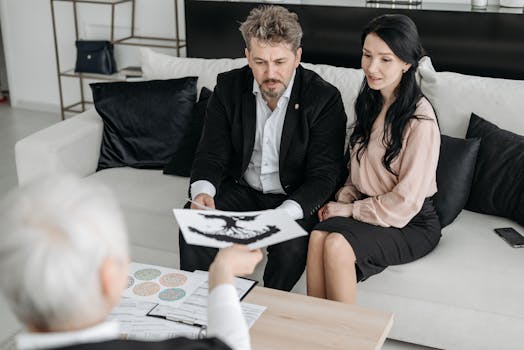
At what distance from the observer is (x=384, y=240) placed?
90.4 inches

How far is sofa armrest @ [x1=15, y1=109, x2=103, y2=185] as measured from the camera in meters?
2.95

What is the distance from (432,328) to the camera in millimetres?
2328

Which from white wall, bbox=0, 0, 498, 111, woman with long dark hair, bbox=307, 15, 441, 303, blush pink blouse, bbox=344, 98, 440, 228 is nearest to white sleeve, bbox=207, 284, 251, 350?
woman with long dark hair, bbox=307, 15, 441, 303

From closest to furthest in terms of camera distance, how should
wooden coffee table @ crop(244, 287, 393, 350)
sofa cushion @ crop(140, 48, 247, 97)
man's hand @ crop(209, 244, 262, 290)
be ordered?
man's hand @ crop(209, 244, 262, 290) < wooden coffee table @ crop(244, 287, 393, 350) < sofa cushion @ crop(140, 48, 247, 97)

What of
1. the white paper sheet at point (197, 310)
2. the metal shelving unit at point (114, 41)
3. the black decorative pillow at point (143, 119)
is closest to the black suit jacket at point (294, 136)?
the black decorative pillow at point (143, 119)

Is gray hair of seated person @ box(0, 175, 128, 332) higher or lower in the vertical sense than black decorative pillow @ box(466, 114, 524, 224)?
higher

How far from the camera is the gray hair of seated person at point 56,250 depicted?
38.4 inches

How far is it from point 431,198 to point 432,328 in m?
0.46

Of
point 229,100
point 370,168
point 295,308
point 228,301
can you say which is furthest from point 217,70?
point 228,301

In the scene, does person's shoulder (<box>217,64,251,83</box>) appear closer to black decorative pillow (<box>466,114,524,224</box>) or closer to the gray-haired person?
black decorative pillow (<box>466,114,524,224</box>)

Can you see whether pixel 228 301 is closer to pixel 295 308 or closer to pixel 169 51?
pixel 295 308

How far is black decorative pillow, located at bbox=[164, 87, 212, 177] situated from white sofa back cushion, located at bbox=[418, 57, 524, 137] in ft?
3.13

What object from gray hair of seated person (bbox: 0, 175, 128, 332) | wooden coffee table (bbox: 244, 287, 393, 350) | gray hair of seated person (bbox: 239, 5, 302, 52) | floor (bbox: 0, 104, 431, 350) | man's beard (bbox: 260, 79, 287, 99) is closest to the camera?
gray hair of seated person (bbox: 0, 175, 128, 332)

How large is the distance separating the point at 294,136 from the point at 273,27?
0.40m
